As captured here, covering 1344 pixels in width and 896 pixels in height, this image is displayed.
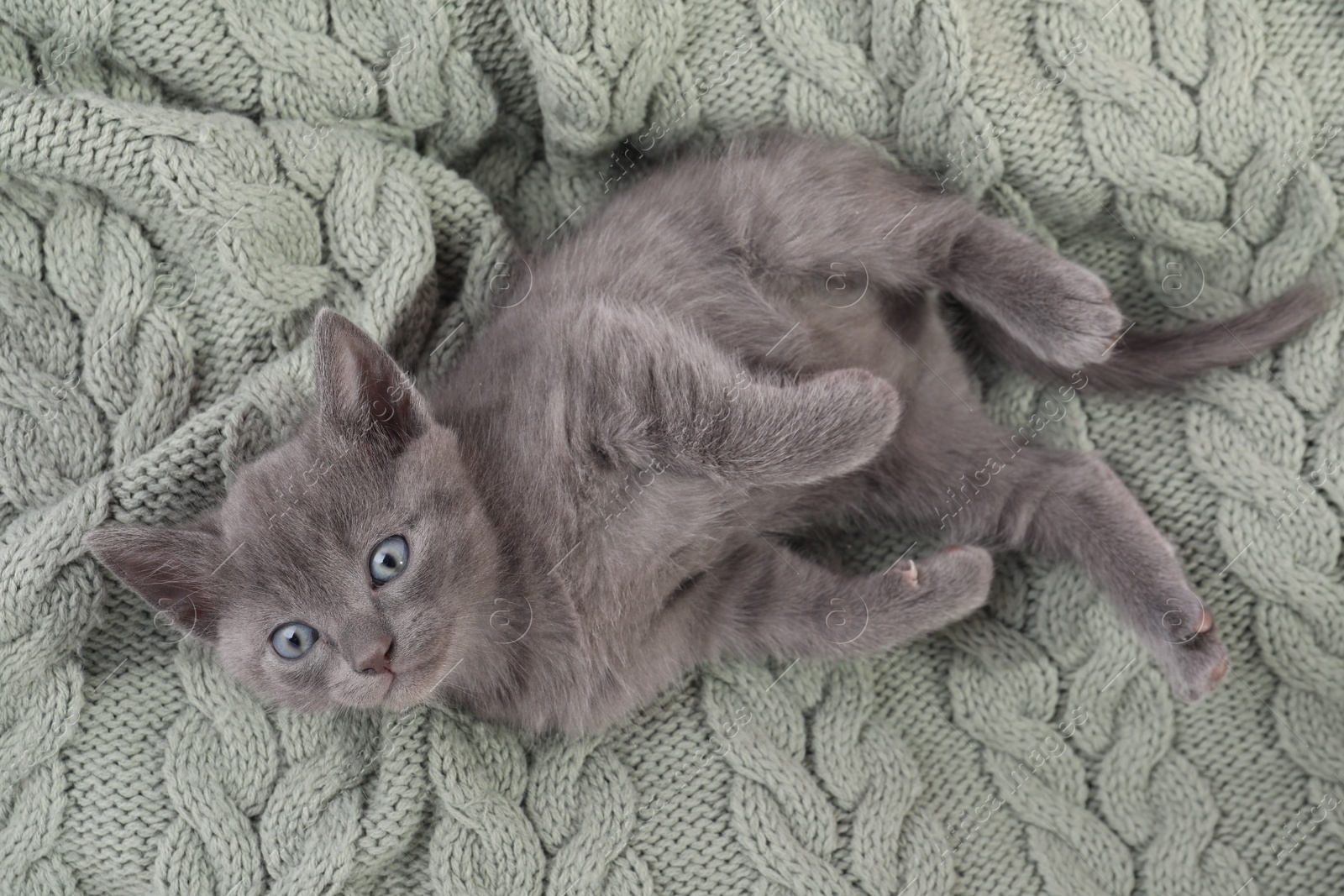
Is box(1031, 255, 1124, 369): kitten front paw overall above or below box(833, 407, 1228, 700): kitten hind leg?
above

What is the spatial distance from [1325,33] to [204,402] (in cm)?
179

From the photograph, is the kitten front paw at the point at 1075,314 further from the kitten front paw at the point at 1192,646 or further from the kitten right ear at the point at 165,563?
the kitten right ear at the point at 165,563

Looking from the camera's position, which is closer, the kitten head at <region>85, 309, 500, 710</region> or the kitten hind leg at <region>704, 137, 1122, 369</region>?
the kitten head at <region>85, 309, 500, 710</region>

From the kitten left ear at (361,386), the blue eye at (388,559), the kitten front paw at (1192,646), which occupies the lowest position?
the kitten front paw at (1192,646)

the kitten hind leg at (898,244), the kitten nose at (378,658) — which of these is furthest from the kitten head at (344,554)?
the kitten hind leg at (898,244)

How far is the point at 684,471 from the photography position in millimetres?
1476

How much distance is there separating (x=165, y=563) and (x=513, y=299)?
24.8 inches

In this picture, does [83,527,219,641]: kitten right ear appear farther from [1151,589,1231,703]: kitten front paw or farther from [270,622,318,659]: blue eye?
[1151,589,1231,703]: kitten front paw

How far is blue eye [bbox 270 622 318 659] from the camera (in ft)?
4.65

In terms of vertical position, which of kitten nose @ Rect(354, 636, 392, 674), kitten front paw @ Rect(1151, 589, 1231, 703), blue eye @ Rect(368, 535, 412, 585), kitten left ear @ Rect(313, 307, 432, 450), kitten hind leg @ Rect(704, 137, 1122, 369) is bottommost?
kitten front paw @ Rect(1151, 589, 1231, 703)

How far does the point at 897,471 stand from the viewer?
1.71 m

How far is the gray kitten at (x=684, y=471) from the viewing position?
1403 millimetres

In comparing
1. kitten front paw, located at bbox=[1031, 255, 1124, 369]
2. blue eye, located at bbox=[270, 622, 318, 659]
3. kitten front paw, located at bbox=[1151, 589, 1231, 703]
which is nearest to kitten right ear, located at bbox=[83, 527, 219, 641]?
blue eye, located at bbox=[270, 622, 318, 659]

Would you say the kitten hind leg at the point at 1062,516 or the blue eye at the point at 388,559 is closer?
the blue eye at the point at 388,559
